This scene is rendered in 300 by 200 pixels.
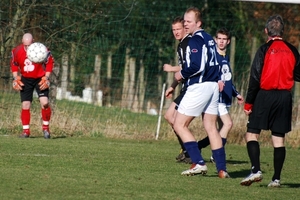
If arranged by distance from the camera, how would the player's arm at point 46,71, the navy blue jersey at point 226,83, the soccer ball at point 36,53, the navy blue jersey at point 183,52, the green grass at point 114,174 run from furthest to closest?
the player's arm at point 46,71 < the soccer ball at point 36,53 < the navy blue jersey at point 226,83 < the navy blue jersey at point 183,52 < the green grass at point 114,174

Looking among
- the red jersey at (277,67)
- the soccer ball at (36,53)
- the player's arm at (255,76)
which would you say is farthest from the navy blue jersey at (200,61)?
the soccer ball at (36,53)

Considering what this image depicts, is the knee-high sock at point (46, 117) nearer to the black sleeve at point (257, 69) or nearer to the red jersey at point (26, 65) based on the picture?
the red jersey at point (26, 65)

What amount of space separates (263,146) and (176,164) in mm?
5775

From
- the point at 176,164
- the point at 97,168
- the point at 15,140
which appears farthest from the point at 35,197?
the point at 15,140

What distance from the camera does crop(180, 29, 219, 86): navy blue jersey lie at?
32.4 feet

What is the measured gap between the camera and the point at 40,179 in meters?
9.04

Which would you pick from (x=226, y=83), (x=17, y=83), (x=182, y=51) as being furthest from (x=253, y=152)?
(x=17, y=83)

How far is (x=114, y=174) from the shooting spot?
995 centimetres

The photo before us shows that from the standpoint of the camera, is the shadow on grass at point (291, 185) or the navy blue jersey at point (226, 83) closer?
the shadow on grass at point (291, 185)

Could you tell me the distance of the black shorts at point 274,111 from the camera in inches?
369

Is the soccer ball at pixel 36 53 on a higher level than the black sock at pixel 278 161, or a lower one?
higher

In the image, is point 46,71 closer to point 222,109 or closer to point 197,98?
point 222,109

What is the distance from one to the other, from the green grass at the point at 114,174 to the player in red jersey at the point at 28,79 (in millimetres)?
915

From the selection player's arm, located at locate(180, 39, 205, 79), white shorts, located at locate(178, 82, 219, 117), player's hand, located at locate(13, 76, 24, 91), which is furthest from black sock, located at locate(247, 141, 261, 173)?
player's hand, located at locate(13, 76, 24, 91)
